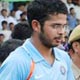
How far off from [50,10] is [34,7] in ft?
0.41

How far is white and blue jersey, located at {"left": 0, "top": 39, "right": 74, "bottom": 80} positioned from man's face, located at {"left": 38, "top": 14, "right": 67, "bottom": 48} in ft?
0.40

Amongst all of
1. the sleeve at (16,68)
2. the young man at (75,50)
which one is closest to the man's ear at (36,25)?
the sleeve at (16,68)

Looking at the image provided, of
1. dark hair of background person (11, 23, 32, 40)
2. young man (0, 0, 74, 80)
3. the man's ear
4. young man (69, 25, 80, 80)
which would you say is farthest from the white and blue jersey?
dark hair of background person (11, 23, 32, 40)

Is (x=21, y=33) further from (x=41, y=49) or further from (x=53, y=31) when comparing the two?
(x=53, y=31)

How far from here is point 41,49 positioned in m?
3.05

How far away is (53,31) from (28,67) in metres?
0.32

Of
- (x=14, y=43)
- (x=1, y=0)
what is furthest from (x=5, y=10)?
(x=14, y=43)

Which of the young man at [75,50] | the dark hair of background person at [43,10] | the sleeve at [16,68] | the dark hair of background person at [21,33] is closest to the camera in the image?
the sleeve at [16,68]

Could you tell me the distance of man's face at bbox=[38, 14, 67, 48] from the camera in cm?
292

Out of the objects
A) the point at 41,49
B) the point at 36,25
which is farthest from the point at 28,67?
the point at 36,25

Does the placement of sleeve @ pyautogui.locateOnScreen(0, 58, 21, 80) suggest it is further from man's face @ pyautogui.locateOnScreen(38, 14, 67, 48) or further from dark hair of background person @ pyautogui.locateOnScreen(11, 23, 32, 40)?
dark hair of background person @ pyautogui.locateOnScreen(11, 23, 32, 40)

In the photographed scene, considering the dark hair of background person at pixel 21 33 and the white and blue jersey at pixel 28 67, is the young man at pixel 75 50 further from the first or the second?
the dark hair of background person at pixel 21 33

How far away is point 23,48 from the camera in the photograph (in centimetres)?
301

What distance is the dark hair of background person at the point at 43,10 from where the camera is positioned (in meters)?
3.01
